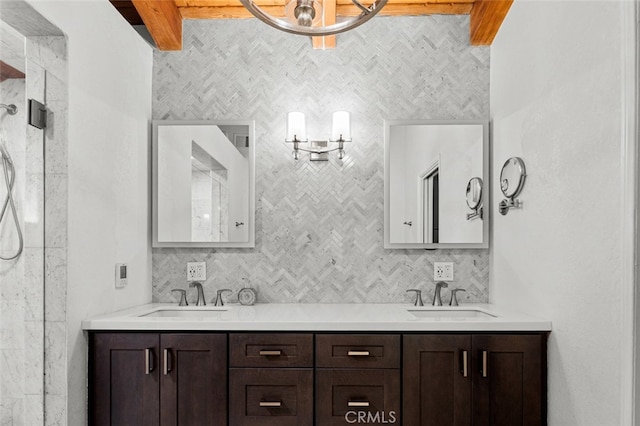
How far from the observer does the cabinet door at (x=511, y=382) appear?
6.77ft

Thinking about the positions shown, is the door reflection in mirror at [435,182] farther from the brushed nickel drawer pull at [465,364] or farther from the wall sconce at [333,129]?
the brushed nickel drawer pull at [465,364]

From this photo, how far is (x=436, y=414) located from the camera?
6.82 ft

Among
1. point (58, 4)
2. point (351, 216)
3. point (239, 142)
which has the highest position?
point (58, 4)

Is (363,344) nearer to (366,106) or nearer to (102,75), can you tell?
(366,106)

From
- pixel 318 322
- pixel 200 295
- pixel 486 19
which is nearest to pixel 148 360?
pixel 200 295

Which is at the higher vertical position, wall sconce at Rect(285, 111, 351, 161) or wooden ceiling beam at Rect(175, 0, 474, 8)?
wooden ceiling beam at Rect(175, 0, 474, 8)

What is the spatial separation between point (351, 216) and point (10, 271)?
5.85 ft

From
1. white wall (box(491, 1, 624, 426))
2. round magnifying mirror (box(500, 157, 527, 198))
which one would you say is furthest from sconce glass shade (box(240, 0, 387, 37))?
round magnifying mirror (box(500, 157, 527, 198))

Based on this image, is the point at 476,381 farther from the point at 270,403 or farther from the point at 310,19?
the point at 310,19

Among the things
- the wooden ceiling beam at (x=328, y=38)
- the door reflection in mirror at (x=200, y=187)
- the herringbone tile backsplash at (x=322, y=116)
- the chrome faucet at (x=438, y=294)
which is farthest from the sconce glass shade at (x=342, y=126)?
the chrome faucet at (x=438, y=294)

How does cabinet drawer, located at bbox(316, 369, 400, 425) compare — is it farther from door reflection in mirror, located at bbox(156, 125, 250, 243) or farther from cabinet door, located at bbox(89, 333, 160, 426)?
door reflection in mirror, located at bbox(156, 125, 250, 243)

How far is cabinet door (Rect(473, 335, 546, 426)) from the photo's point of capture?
2.06m

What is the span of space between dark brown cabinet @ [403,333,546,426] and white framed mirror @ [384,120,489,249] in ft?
2.57

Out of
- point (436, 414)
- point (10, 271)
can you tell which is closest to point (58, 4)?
point (10, 271)
